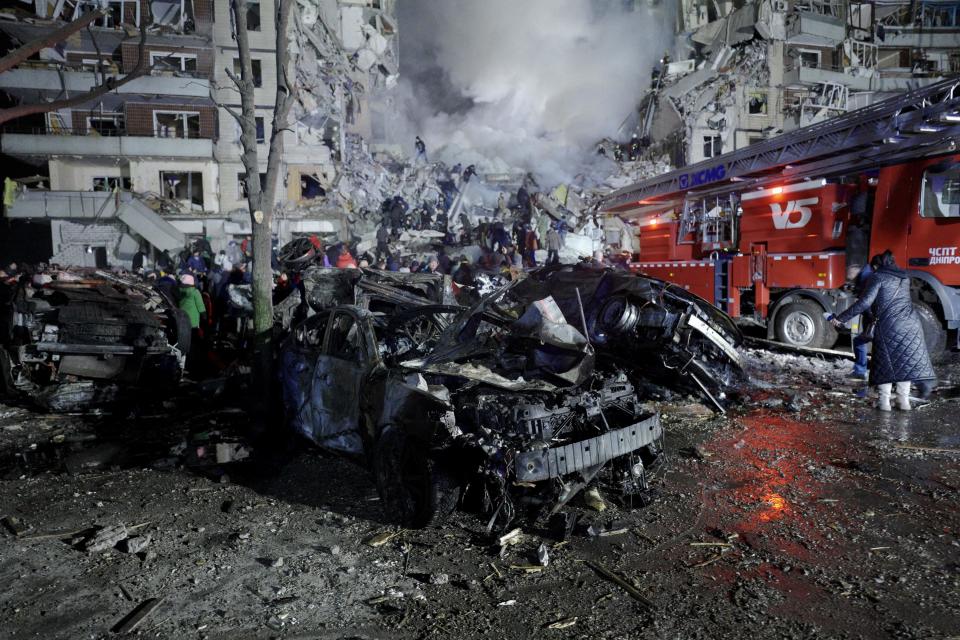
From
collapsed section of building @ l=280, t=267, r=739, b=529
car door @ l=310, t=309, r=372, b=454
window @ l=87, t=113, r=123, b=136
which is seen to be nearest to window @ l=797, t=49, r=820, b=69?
window @ l=87, t=113, r=123, b=136

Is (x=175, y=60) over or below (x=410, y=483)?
over

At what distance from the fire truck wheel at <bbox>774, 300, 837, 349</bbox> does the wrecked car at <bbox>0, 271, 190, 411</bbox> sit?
32.9ft

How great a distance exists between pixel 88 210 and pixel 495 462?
2781 cm

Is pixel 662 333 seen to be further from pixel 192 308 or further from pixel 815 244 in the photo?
pixel 192 308

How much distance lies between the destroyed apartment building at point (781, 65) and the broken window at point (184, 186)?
27.5m

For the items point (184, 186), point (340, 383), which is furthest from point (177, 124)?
point (340, 383)

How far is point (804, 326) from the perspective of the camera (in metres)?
10.6

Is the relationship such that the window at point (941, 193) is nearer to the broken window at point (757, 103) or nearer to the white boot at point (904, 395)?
Answer: the white boot at point (904, 395)

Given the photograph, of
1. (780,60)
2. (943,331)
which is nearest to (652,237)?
(943,331)

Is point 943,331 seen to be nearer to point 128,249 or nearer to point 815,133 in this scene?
point 815,133

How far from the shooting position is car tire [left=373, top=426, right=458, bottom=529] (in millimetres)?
3908

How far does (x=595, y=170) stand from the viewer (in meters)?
36.3

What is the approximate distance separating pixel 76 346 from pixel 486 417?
21.2 ft

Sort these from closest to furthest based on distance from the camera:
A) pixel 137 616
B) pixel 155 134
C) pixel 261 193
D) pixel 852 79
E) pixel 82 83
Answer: pixel 137 616, pixel 261 193, pixel 82 83, pixel 155 134, pixel 852 79
